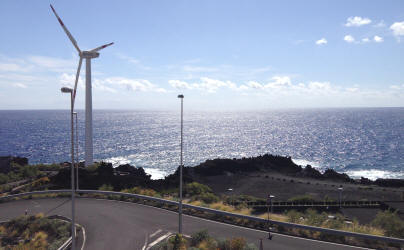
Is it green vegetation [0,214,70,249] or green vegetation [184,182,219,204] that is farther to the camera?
green vegetation [184,182,219,204]

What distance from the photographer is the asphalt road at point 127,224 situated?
56.0 ft

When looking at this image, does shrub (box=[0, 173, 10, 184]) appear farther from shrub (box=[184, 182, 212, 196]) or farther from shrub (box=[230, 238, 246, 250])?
shrub (box=[230, 238, 246, 250])

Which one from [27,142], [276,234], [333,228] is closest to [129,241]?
[276,234]

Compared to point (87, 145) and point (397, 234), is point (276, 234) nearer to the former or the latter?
point (397, 234)

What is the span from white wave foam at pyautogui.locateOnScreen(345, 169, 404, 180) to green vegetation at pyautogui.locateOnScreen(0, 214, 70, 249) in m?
65.1

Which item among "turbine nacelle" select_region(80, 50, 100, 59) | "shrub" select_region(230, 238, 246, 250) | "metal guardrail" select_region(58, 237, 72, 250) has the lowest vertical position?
"metal guardrail" select_region(58, 237, 72, 250)

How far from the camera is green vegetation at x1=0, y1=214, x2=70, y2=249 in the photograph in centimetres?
1748

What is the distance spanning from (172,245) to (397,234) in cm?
1465

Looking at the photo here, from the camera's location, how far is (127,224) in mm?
20312

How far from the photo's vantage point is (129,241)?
57.5 feet

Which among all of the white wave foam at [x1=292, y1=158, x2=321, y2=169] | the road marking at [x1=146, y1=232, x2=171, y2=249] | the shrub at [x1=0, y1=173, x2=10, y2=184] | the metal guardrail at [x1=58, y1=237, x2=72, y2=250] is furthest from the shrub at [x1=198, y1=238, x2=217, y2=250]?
the white wave foam at [x1=292, y1=158, x2=321, y2=169]

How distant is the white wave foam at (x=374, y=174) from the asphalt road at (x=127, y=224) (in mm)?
57195

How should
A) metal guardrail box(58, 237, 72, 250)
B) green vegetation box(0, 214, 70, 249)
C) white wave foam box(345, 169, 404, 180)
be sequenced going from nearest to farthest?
metal guardrail box(58, 237, 72, 250), green vegetation box(0, 214, 70, 249), white wave foam box(345, 169, 404, 180)

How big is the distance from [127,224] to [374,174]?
67.0 metres
